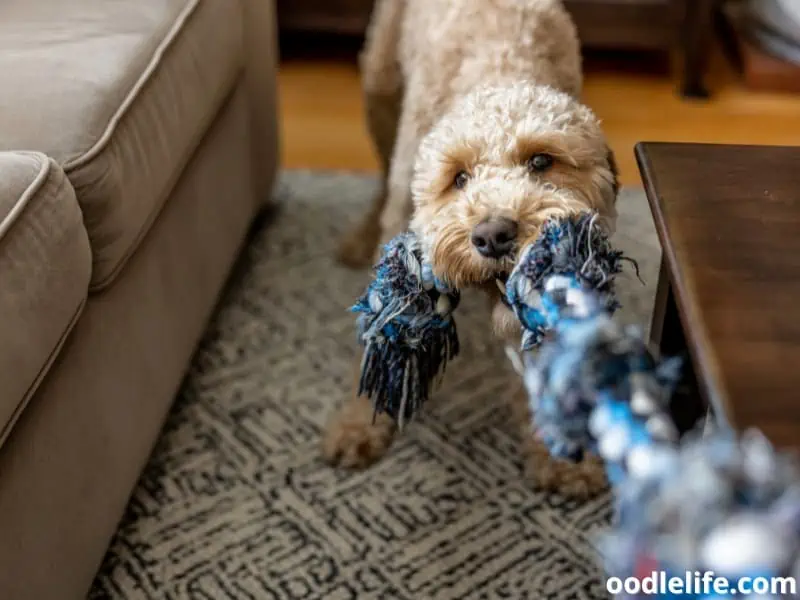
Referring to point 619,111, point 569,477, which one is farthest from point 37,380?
point 619,111

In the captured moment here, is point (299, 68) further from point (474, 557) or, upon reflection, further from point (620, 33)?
point (474, 557)

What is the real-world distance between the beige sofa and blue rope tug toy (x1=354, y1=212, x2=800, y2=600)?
1.54 feet

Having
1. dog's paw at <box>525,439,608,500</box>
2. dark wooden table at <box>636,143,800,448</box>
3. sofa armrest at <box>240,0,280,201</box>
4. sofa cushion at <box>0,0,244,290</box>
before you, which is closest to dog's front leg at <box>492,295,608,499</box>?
dog's paw at <box>525,439,608,500</box>

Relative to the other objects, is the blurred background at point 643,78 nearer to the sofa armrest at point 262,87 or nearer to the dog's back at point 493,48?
the sofa armrest at point 262,87

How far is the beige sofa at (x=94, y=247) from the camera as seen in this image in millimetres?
970

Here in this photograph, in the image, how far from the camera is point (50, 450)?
1038 mm

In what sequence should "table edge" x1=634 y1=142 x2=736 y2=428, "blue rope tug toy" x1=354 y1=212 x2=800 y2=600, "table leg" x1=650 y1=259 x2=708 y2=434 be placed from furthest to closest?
"table leg" x1=650 y1=259 x2=708 y2=434
"table edge" x1=634 y1=142 x2=736 y2=428
"blue rope tug toy" x1=354 y1=212 x2=800 y2=600

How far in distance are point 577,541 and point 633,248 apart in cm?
66

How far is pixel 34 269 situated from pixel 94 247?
0.17 metres

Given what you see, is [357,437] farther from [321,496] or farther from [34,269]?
[34,269]

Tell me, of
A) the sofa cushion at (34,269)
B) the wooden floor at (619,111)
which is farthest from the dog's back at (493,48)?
the wooden floor at (619,111)

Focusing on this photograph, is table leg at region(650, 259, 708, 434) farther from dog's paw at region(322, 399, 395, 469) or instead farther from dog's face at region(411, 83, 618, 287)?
dog's paw at region(322, 399, 395, 469)

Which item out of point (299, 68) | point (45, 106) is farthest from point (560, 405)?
point (299, 68)

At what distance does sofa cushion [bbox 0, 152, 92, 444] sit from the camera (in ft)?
2.98
